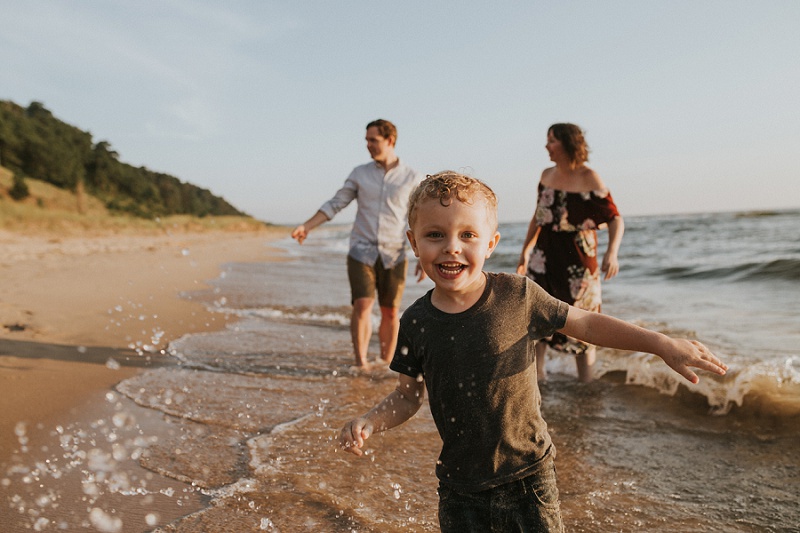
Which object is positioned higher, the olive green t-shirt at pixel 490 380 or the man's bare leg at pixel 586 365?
the olive green t-shirt at pixel 490 380

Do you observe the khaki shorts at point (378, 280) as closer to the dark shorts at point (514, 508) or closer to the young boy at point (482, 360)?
the young boy at point (482, 360)

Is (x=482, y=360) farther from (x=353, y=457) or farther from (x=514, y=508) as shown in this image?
(x=353, y=457)

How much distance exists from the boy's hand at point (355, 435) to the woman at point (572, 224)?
9.27 ft

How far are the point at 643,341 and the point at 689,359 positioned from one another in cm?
13

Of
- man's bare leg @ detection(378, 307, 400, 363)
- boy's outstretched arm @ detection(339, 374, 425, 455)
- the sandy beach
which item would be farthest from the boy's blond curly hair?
man's bare leg @ detection(378, 307, 400, 363)

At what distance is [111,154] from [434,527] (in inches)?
2563

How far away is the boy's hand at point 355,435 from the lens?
186cm

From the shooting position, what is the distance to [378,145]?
5.18 metres

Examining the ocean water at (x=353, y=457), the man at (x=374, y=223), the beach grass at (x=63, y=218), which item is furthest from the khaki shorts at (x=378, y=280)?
the beach grass at (x=63, y=218)

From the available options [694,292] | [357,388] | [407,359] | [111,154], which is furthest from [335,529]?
[111,154]

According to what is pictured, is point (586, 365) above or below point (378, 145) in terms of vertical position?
below

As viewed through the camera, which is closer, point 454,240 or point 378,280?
point 454,240

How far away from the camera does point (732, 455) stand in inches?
131

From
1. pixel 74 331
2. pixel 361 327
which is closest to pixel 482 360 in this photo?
pixel 361 327
